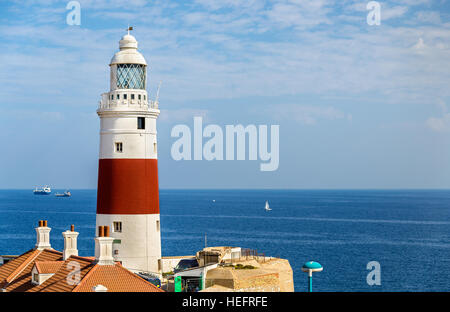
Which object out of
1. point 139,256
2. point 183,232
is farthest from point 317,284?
point 183,232

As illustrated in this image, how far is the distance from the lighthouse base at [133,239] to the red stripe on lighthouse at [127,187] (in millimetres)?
390

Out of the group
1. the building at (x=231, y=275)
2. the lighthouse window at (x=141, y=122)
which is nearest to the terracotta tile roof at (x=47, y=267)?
the building at (x=231, y=275)

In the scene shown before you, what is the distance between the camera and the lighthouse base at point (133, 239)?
35156 millimetres

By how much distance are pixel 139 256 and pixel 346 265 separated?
5561cm

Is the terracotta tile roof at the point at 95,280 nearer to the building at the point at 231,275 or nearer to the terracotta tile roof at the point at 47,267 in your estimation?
the terracotta tile roof at the point at 47,267

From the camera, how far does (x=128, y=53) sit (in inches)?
1431

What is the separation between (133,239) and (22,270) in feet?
19.8

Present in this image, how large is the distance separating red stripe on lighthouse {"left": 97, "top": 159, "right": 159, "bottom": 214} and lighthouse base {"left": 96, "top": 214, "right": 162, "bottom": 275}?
1.28ft

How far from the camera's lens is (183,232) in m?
131

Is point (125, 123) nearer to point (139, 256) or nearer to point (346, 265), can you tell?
point (139, 256)

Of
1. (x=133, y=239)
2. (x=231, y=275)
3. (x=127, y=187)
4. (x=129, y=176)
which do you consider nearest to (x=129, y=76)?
(x=129, y=176)

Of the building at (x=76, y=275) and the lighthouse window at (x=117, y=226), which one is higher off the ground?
the lighthouse window at (x=117, y=226)
